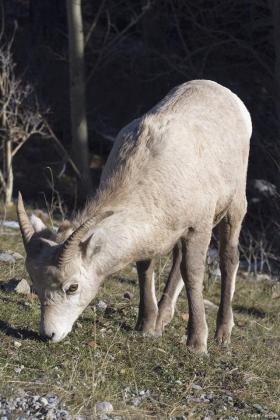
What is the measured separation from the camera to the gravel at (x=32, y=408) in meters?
4.69

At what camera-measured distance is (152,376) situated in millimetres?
→ 5836

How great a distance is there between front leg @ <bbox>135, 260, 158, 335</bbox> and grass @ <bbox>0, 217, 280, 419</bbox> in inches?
6.5

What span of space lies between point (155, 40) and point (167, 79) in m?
1.48

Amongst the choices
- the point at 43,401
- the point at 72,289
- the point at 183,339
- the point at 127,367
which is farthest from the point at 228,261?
the point at 43,401

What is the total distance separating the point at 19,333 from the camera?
6176mm

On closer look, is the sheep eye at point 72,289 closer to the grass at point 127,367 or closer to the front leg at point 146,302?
the grass at point 127,367

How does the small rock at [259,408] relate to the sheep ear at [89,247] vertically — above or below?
below

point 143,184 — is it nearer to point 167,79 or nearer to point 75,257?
point 75,257

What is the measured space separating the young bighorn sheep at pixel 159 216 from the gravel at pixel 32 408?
2.80ft

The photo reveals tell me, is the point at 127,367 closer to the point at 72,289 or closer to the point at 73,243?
the point at 72,289

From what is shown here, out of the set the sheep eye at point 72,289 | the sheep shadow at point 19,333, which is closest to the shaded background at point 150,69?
the sheep shadow at point 19,333

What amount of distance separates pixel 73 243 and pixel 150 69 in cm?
1563

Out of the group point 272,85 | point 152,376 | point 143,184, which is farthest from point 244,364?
point 272,85

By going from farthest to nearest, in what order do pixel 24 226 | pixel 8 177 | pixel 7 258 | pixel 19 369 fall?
pixel 8 177 < pixel 7 258 < pixel 24 226 < pixel 19 369
